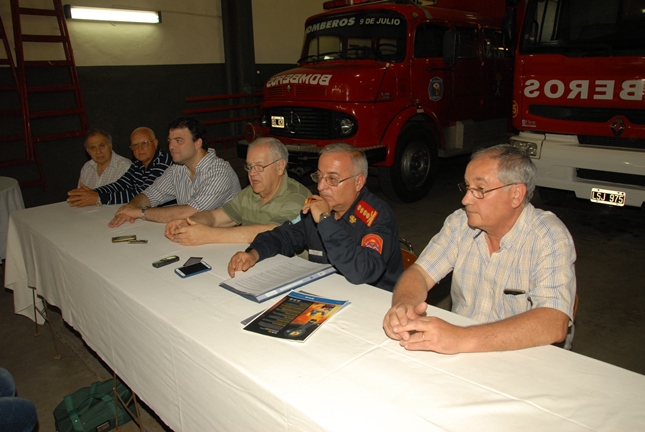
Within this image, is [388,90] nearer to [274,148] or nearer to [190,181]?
[190,181]

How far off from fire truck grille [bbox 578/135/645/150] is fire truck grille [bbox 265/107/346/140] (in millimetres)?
2510

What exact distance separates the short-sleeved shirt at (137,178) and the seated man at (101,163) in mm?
172

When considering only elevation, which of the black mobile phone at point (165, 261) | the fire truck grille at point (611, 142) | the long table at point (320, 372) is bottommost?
the long table at point (320, 372)

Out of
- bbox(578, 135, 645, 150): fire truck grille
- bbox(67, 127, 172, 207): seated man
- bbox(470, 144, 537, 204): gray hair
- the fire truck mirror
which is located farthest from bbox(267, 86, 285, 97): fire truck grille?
bbox(470, 144, 537, 204): gray hair

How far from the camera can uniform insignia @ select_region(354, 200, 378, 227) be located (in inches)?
85.7

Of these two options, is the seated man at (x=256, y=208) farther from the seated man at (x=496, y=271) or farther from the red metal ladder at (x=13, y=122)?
the red metal ladder at (x=13, y=122)

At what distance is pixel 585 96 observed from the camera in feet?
13.6

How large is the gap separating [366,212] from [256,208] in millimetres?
874

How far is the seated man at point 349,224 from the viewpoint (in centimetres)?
194

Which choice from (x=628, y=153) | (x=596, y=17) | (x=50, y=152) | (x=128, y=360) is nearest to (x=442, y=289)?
(x=628, y=153)

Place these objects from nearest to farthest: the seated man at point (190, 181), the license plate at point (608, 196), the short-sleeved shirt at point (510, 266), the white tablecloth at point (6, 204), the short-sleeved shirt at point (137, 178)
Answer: the short-sleeved shirt at point (510, 266), the seated man at point (190, 181), the short-sleeved shirt at point (137, 178), the white tablecloth at point (6, 204), the license plate at point (608, 196)

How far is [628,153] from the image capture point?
400cm

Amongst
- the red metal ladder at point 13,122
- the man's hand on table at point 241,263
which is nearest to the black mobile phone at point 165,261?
the man's hand on table at point 241,263

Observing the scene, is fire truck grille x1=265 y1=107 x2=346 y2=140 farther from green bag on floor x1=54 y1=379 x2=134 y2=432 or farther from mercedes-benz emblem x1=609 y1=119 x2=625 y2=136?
green bag on floor x1=54 y1=379 x2=134 y2=432
